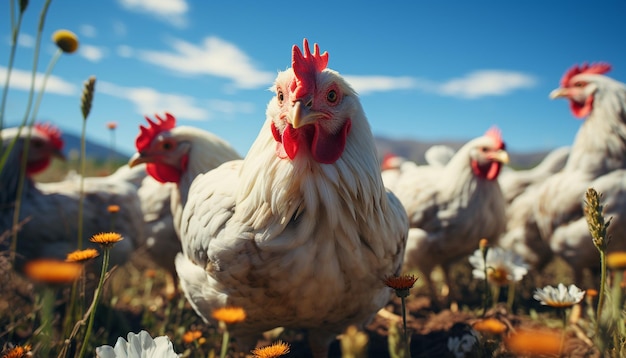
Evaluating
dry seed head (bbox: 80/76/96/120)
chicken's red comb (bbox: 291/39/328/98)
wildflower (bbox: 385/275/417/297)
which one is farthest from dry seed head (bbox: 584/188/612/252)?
dry seed head (bbox: 80/76/96/120)

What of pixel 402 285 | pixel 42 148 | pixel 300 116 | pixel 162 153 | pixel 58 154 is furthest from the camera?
pixel 58 154

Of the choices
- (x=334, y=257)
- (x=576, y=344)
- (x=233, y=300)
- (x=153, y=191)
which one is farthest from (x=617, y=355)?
(x=153, y=191)

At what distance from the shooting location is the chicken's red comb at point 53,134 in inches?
169

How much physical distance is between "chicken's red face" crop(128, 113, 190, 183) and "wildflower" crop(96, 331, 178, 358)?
208 centimetres

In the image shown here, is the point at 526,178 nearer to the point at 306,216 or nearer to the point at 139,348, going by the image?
the point at 306,216

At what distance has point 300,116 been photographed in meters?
1.79

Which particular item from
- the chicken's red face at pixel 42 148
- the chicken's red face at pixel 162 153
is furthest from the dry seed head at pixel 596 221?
the chicken's red face at pixel 42 148

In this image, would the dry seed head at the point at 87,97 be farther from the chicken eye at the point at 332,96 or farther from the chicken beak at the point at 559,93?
the chicken beak at the point at 559,93

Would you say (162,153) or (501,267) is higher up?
(162,153)

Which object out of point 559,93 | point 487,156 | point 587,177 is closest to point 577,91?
point 559,93

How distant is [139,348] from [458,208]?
310cm

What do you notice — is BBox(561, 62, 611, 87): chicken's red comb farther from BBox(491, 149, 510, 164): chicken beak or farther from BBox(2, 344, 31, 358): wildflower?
BBox(2, 344, 31, 358): wildflower

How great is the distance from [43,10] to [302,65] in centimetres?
112

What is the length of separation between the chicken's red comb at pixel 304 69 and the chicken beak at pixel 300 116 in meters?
0.07
